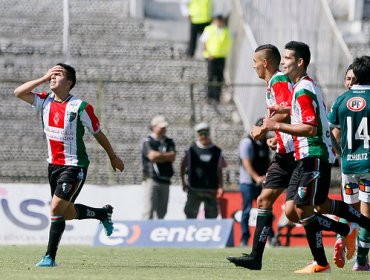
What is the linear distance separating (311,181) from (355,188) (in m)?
1.49

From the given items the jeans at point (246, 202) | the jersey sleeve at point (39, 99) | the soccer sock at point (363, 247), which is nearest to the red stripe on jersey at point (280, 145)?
the soccer sock at point (363, 247)

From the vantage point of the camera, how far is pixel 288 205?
1241 cm

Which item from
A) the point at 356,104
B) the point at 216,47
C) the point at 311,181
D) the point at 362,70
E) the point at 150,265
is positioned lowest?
the point at 150,265

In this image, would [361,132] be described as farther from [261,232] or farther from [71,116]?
[71,116]

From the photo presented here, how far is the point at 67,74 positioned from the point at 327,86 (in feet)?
34.6

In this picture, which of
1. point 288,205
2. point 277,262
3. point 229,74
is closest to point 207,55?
point 229,74

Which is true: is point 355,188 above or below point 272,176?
below

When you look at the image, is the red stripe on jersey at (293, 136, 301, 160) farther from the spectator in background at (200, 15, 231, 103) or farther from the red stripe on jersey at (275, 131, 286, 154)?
the spectator in background at (200, 15, 231, 103)

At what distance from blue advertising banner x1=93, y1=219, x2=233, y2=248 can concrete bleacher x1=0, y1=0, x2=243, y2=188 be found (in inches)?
103

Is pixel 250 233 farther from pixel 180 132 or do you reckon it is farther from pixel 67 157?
pixel 67 157

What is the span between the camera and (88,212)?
45.7 feet

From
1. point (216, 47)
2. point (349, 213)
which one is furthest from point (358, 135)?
point (216, 47)

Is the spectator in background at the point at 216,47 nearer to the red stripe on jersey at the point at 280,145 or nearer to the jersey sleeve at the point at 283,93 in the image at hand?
the red stripe on jersey at the point at 280,145

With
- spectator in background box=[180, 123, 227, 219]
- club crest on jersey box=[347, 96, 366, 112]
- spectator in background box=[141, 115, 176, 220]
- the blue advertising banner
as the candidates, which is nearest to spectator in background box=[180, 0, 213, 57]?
spectator in background box=[180, 123, 227, 219]
